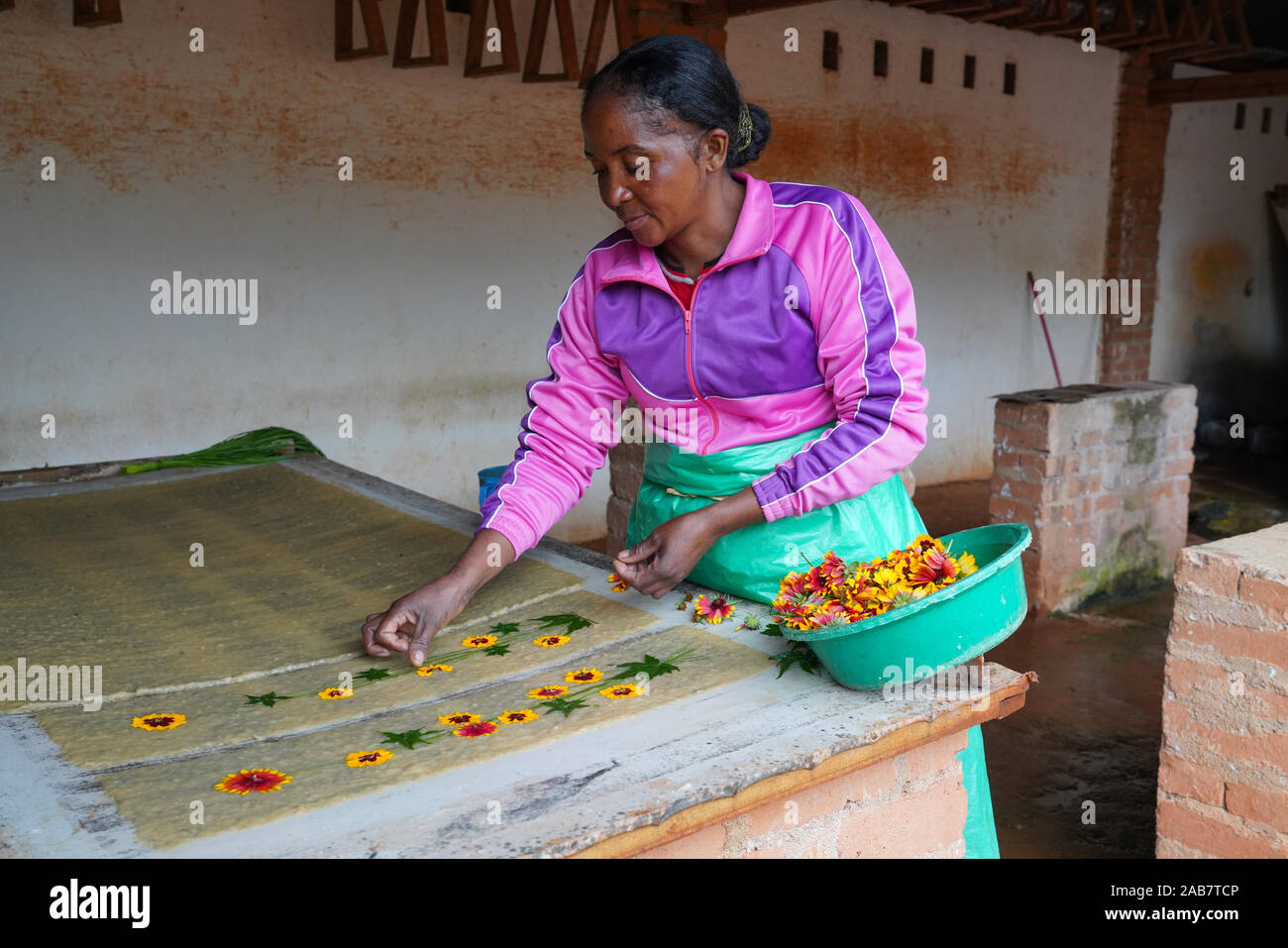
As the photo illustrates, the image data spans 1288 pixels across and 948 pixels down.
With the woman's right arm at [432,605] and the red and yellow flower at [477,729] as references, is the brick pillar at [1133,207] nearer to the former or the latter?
the woman's right arm at [432,605]

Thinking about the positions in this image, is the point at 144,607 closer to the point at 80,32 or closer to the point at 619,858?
the point at 619,858

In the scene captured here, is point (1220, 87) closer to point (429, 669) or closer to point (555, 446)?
point (555, 446)

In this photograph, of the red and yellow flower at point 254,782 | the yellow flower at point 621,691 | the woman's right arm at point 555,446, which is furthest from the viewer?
the woman's right arm at point 555,446

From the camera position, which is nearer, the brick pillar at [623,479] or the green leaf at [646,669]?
the green leaf at [646,669]

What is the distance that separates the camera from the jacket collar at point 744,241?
177 centimetres

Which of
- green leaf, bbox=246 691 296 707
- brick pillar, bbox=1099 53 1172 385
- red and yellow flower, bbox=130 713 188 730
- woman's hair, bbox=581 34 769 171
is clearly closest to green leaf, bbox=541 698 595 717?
green leaf, bbox=246 691 296 707

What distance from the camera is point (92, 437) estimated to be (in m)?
4.47

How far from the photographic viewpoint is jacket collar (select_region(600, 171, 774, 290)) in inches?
69.9

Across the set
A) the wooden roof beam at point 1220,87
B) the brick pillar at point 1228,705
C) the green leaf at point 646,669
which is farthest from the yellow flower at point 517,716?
the wooden roof beam at point 1220,87

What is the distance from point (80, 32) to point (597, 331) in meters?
3.19

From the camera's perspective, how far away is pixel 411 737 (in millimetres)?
1487

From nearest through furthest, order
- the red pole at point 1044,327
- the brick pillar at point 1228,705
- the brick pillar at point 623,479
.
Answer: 1. the brick pillar at point 1228,705
2. the brick pillar at point 623,479
3. the red pole at point 1044,327

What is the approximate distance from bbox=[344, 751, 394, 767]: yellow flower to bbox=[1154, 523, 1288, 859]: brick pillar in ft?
6.27

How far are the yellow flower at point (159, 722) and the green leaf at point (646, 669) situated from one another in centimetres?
59
